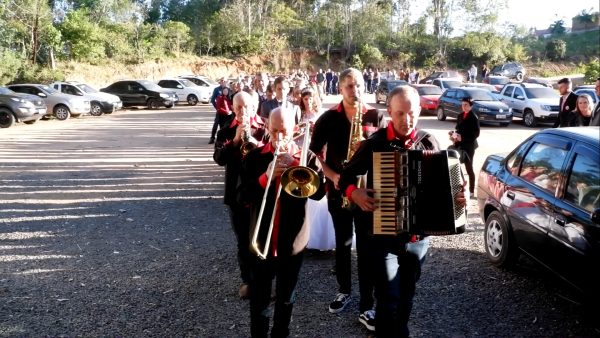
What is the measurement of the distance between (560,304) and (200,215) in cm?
490

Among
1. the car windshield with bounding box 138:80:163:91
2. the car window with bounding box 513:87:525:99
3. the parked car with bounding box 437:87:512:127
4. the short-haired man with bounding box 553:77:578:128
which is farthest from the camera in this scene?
the car windshield with bounding box 138:80:163:91

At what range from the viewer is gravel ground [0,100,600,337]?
4109mm

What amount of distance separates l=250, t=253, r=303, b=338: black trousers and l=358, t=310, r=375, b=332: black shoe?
81cm

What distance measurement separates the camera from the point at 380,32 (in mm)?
52219

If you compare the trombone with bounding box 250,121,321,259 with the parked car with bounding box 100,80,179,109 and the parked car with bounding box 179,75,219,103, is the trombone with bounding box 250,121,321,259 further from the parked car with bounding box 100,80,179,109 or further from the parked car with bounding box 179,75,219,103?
the parked car with bounding box 179,75,219,103

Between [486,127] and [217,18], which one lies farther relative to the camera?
[217,18]

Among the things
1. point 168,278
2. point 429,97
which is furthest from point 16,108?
point 429,97

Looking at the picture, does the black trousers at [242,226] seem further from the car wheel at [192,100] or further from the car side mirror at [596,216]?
the car wheel at [192,100]

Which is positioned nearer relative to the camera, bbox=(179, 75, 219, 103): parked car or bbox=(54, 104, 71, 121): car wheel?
bbox=(54, 104, 71, 121): car wheel

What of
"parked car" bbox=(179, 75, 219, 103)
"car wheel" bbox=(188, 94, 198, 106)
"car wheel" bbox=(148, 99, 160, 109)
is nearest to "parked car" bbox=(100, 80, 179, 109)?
"car wheel" bbox=(148, 99, 160, 109)

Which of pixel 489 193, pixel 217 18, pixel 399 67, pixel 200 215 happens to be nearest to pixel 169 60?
pixel 217 18

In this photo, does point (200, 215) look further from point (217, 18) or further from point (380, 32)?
point (380, 32)

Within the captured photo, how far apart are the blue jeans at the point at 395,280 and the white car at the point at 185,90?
87.3 ft

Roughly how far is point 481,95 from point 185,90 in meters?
16.9
